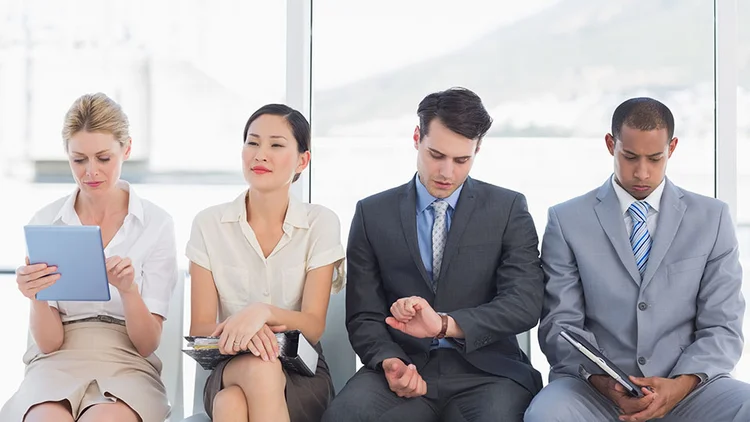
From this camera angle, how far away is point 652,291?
275 cm

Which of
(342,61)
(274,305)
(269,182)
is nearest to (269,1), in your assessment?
(342,61)

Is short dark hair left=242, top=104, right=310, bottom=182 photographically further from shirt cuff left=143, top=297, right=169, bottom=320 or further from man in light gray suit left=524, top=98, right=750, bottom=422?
man in light gray suit left=524, top=98, right=750, bottom=422

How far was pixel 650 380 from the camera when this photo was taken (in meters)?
2.58

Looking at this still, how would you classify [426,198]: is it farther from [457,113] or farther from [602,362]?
[602,362]

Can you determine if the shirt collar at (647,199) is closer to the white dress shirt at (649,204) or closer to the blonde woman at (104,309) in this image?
the white dress shirt at (649,204)

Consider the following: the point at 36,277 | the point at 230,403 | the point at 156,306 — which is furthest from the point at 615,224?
the point at 36,277

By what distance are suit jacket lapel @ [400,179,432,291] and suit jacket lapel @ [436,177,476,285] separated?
7 centimetres

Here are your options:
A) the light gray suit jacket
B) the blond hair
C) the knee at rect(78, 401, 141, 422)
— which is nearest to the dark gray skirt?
the knee at rect(78, 401, 141, 422)

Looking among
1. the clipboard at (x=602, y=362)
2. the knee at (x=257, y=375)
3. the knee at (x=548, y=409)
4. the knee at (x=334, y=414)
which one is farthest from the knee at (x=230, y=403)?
the clipboard at (x=602, y=362)

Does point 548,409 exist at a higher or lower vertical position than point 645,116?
lower

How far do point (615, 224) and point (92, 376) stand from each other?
172 centimetres

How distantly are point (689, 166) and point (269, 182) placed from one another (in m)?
1.98

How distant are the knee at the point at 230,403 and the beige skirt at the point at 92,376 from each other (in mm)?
311

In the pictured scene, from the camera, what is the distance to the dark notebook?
2.55m
